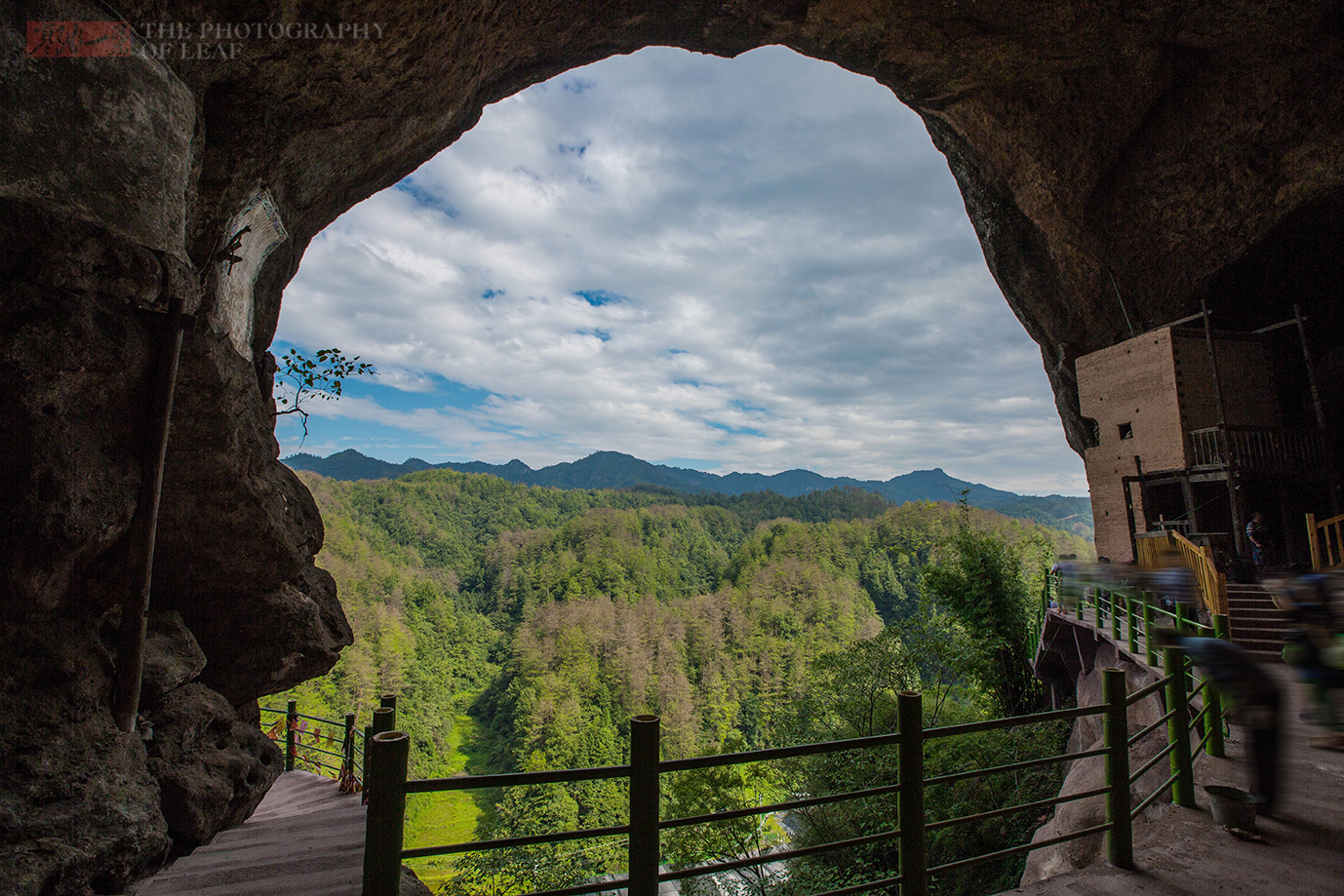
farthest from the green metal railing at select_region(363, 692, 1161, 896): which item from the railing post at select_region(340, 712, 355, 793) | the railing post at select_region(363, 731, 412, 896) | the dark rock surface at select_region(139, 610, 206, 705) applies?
the railing post at select_region(340, 712, 355, 793)

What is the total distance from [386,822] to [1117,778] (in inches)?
133

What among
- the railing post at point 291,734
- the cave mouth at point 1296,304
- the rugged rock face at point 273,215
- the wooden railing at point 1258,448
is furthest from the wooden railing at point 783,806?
the cave mouth at point 1296,304

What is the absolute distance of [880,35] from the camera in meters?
9.46

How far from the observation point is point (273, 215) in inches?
246

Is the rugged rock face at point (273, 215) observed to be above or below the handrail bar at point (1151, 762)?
above

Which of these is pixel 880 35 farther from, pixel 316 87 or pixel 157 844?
pixel 157 844

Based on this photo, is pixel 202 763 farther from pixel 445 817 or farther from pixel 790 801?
pixel 445 817

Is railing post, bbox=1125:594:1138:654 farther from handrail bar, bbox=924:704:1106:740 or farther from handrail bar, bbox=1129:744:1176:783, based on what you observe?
handrail bar, bbox=924:704:1106:740

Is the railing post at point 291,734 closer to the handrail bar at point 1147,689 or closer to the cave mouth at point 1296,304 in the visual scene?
the handrail bar at point 1147,689

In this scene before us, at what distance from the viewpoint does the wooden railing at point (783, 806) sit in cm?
189

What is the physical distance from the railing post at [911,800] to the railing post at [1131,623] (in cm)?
621

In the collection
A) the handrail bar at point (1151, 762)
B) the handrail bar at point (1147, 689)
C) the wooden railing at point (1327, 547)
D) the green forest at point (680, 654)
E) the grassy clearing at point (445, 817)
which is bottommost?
the grassy clearing at point (445, 817)

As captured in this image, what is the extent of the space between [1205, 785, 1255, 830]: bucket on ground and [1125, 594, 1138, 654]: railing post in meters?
4.35

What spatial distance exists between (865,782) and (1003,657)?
5573mm
